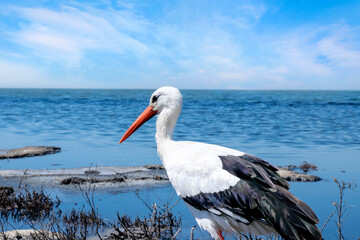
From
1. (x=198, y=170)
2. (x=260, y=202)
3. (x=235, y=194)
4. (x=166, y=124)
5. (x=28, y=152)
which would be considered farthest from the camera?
(x=28, y=152)

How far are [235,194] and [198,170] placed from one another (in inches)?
18.7

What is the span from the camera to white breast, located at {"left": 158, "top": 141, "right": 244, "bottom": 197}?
410 cm

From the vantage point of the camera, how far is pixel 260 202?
3777 millimetres

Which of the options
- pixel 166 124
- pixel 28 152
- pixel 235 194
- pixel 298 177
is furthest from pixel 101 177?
pixel 235 194

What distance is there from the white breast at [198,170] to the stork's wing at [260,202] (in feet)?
0.19

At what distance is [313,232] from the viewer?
11.5 ft

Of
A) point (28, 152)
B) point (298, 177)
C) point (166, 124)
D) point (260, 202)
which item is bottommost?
point (28, 152)

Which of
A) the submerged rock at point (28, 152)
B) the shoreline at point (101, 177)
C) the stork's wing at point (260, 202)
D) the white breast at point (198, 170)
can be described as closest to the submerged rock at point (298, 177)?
the shoreline at point (101, 177)

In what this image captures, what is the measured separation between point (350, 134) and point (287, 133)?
304cm

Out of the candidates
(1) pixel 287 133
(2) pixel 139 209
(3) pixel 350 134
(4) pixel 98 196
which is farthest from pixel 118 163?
(3) pixel 350 134

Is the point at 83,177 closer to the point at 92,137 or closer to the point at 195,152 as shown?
the point at 195,152

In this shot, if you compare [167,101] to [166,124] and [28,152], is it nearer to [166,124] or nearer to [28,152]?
[166,124]

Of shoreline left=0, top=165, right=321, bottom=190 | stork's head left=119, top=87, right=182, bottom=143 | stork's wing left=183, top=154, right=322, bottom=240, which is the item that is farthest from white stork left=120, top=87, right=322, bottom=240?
shoreline left=0, top=165, right=321, bottom=190

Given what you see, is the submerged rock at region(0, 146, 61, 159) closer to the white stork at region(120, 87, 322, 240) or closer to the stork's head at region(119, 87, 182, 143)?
the stork's head at region(119, 87, 182, 143)
